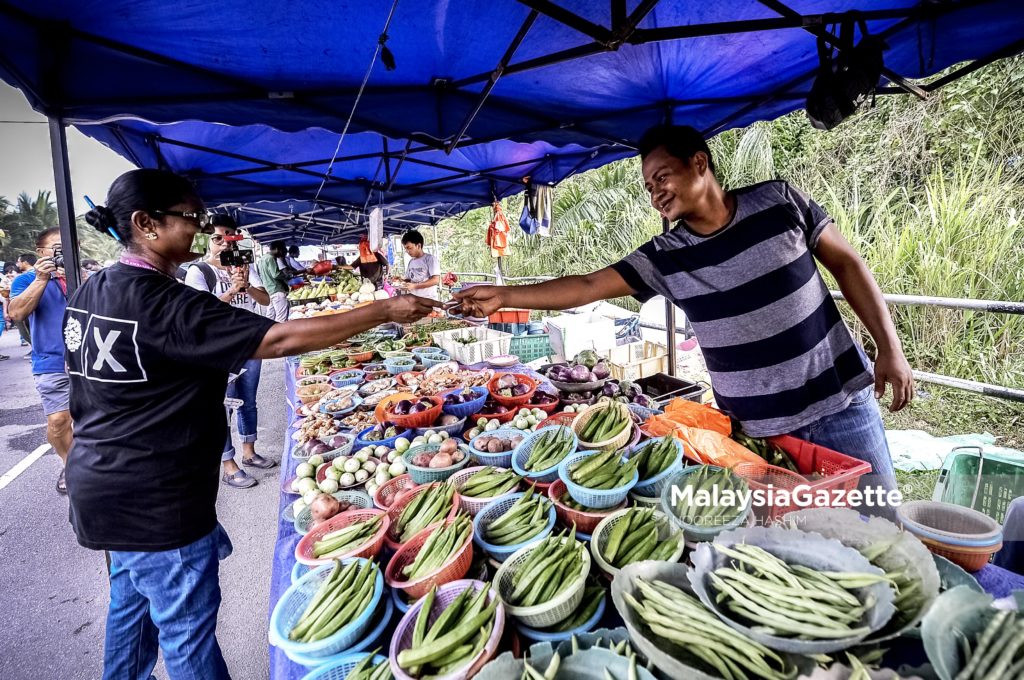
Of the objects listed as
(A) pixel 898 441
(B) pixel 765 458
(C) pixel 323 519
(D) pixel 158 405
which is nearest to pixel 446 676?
(C) pixel 323 519

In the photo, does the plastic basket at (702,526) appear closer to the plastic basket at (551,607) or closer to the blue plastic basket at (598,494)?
the blue plastic basket at (598,494)

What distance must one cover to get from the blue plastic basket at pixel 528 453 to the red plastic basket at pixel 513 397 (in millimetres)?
905

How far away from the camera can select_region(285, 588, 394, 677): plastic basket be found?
130cm

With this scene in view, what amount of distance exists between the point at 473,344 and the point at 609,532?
360 cm

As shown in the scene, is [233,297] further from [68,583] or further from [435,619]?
[435,619]

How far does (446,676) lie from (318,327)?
4.57ft

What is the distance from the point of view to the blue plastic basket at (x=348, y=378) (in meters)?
4.33

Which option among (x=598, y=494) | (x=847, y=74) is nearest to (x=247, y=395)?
(x=598, y=494)

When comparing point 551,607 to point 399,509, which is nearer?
point 551,607

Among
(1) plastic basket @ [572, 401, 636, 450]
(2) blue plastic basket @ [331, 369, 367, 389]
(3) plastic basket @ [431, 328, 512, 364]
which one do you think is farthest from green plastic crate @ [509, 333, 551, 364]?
(1) plastic basket @ [572, 401, 636, 450]

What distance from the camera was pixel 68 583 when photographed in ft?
11.2

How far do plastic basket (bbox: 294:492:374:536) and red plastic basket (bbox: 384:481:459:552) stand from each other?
0.21 meters

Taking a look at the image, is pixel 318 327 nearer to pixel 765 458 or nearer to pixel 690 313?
pixel 690 313

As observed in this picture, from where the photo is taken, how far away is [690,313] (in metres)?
2.46
